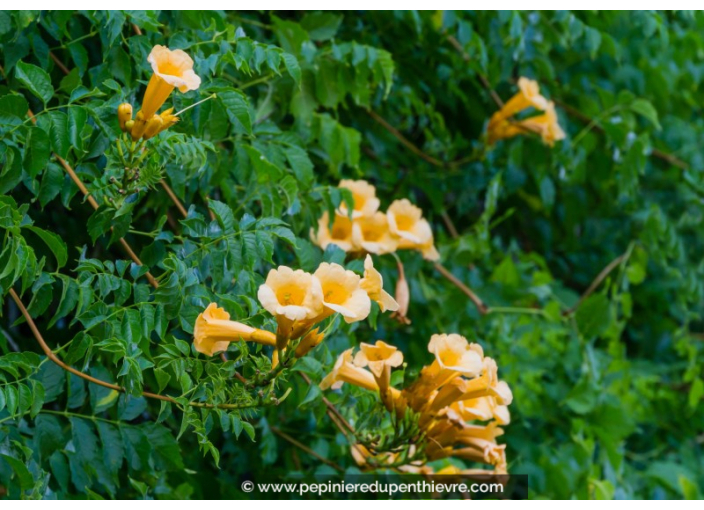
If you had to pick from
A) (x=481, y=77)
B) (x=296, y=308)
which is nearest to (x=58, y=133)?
(x=296, y=308)

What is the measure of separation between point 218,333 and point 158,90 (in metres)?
0.46

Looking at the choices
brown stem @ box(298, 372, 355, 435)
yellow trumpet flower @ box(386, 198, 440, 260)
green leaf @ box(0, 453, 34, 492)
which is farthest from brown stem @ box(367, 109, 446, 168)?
A: green leaf @ box(0, 453, 34, 492)

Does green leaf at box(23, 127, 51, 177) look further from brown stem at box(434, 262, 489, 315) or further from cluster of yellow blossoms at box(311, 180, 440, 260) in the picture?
brown stem at box(434, 262, 489, 315)

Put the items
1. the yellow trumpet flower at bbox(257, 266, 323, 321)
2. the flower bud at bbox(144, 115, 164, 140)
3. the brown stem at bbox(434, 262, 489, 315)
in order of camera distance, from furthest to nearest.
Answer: the brown stem at bbox(434, 262, 489, 315) → the flower bud at bbox(144, 115, 164, 140) → the yellow trumpet flower at bbox(257, 266, 323, 321)

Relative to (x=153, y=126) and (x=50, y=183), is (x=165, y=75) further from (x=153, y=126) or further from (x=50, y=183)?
(x=50, y=183)

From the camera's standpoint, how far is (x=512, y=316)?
3125 millimetres

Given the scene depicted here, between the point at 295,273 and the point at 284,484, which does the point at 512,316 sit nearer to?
the point at 284,484

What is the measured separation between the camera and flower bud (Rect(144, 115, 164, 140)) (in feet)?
5.27

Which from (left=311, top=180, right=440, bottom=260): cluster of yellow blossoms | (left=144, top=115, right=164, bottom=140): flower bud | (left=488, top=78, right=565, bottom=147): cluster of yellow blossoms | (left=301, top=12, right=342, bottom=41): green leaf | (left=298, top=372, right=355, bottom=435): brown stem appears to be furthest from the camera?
(left=488, top=78, right=565, bottom=147): cluster of yellow blossoms

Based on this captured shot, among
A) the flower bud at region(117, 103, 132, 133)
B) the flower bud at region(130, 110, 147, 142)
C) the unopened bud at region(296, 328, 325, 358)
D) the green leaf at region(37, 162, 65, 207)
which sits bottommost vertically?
the unopened bud at region(296, 328, 325, 358)

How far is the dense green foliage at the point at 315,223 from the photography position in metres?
1.67

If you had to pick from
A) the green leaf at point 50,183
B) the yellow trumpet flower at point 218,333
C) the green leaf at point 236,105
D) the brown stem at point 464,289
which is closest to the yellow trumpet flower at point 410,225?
the brown stem at point 464,289

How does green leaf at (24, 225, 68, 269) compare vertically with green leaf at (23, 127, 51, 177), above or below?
below

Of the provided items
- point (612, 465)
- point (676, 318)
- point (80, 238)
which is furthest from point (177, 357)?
point (676, 318)
